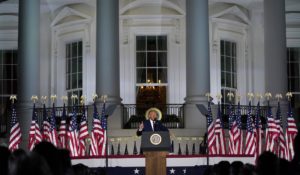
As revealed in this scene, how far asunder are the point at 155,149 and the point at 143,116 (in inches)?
441

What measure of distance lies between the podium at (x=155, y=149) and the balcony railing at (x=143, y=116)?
978cm

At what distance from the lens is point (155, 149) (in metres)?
23.2

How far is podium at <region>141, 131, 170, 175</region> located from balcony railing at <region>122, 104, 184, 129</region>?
9.78 meters

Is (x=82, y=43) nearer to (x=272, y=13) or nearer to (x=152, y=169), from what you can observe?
(x=272, y=13)

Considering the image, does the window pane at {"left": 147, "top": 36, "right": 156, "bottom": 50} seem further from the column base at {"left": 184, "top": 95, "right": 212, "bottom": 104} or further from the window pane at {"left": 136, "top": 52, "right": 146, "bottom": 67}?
the column base at {"left": 184, "top": 95, "right": 212, "bottom": 104}

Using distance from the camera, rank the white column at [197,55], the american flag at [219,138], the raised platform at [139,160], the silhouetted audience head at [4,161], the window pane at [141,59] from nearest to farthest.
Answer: the silhouetted audience head at [4,161]
the raised platform at [139,160]
the american flag at [219,138]
the white column at [197,55]
the window pane at [141,59]

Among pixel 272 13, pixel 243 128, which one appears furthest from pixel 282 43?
pixel 243 128

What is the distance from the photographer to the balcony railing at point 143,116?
109 feet

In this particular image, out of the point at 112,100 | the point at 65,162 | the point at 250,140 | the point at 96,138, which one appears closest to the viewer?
the point at 65,162

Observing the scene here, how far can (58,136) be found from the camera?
2997cm

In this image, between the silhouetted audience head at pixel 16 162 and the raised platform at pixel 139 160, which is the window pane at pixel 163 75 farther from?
the silhouetted audience head at pixel 16 162

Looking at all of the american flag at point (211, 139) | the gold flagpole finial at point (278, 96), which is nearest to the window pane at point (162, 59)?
the gold flagpole finial at point (278, 96)

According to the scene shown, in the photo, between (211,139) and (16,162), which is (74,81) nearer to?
(211,139)

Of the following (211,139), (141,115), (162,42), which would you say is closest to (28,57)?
(141,115)
